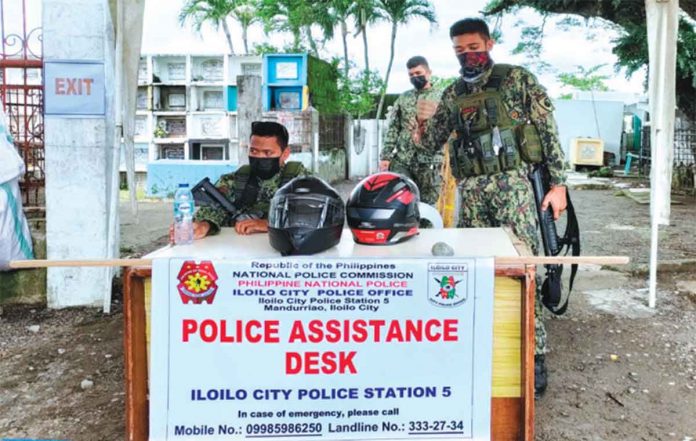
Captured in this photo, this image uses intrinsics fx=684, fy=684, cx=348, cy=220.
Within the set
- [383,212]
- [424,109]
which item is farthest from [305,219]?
[424,109]

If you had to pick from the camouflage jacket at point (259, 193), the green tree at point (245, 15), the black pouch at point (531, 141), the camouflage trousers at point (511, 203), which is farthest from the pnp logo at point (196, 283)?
the green tree at point (245, 15)

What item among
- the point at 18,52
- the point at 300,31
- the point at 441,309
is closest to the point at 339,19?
the point at 300,31

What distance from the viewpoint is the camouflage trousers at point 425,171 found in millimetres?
6074

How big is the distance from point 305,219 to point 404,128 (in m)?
3.78

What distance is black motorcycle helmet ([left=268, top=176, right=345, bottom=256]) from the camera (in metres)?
2.56

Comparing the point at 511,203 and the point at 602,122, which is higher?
the point at 602,122

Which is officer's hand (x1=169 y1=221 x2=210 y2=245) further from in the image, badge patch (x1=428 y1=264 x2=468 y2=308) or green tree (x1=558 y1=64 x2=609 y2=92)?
green tree (x1=558 y1=64 x2=609 y2=92)

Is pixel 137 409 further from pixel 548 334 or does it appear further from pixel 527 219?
pixel 548 334

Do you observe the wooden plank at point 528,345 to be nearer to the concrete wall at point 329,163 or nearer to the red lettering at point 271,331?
the red lettering at point 271,331

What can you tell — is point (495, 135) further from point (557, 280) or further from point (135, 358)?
point (135, 358)

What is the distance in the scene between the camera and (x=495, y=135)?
3652mm

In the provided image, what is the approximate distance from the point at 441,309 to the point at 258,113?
641cm

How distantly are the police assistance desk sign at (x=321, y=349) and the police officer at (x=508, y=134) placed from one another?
1332 millimetres

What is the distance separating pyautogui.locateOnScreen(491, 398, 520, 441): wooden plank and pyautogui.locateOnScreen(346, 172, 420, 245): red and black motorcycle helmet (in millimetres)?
752
